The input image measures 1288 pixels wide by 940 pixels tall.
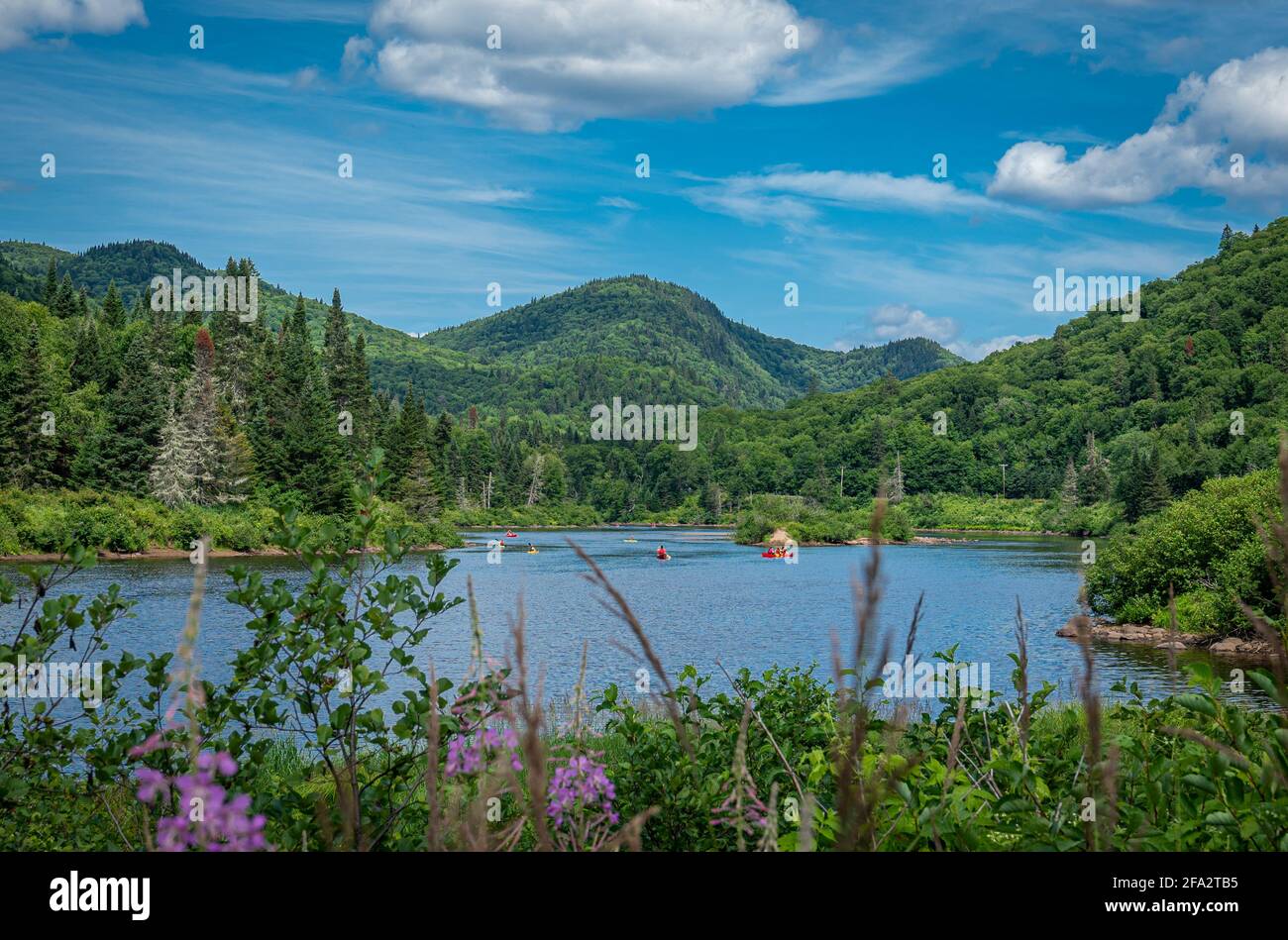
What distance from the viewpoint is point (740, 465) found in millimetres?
128250

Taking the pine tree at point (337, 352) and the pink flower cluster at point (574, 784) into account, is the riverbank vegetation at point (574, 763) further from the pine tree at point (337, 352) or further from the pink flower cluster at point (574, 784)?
the pine tree at point (337, 352)

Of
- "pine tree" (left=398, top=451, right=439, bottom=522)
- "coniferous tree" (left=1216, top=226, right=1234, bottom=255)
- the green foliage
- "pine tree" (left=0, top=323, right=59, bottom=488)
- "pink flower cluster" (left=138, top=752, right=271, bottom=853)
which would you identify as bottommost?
the green foliage

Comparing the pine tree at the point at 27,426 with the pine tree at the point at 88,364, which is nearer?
the pine tree at the point at 27,426

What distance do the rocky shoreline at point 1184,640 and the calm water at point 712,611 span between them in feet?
2.77

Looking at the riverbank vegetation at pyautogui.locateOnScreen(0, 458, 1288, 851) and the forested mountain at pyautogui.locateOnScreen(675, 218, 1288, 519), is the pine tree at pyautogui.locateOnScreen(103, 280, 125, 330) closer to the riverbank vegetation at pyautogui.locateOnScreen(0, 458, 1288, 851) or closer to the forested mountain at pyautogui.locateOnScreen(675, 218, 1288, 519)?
the forested mountain at pyautogui.locateOnScreen(675, 218, 1288, 519)

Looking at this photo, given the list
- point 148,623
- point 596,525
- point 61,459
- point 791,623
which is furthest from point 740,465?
point 148,623

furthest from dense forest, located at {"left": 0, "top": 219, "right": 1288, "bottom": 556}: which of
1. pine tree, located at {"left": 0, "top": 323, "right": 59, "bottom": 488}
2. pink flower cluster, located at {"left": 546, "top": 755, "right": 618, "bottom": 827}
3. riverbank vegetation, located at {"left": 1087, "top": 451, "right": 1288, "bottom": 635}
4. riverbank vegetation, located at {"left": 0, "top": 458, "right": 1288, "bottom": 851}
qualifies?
pink flower cluster, located at {"left": 546, "top": 755, "right": 618, "bottom": 827}

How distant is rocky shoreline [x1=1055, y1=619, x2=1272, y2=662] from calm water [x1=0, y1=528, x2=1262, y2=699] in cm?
85

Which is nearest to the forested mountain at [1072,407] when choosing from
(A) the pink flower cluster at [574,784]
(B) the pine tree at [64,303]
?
(B) the pine tree at [64,303]

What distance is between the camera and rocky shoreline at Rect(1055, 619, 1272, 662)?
88.5 feet

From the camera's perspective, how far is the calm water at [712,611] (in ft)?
77.3
